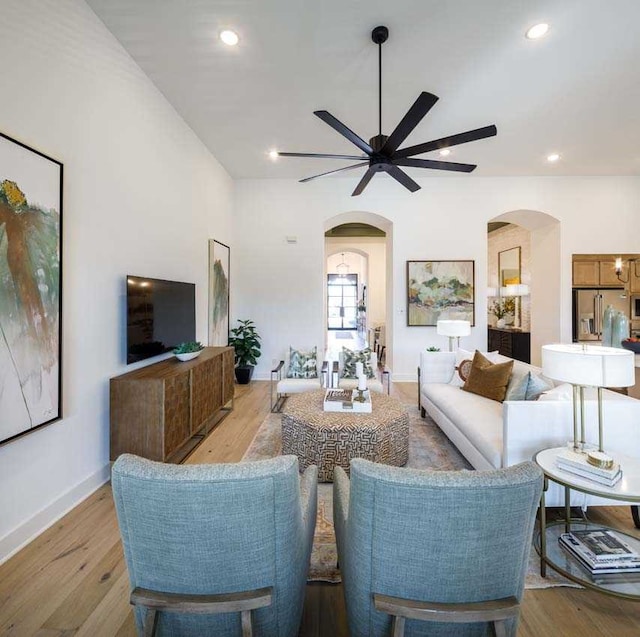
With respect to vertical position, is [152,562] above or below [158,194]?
below

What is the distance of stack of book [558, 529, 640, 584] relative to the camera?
1.74 m

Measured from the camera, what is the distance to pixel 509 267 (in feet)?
27.7

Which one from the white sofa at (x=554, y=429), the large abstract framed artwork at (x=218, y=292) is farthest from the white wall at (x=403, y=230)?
the white sofa at (x=554, y=429)

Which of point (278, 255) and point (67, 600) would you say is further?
point (278, 255)

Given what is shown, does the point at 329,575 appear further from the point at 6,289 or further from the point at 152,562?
the point at 6,289

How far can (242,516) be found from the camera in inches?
41.8

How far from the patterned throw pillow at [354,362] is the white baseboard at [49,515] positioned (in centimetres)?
282

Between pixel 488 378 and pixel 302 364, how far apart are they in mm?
2377

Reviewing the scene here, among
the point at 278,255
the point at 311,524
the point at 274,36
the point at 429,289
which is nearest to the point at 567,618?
the point at 311,524

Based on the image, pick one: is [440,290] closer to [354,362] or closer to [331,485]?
[354,362]

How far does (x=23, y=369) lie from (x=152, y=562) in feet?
5.13

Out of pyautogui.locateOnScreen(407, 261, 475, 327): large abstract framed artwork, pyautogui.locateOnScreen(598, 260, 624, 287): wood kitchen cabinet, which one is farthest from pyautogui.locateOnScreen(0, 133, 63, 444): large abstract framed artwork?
pyautogui.locateOnScreen(598, 260, 624, 287): wood kitchen cabinet

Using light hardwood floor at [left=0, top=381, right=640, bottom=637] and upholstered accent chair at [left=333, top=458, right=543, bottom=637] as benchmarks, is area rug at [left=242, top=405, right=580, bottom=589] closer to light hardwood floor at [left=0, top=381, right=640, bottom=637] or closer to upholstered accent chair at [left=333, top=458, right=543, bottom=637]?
light hardwood floor at [left=0, top=381, right=640, bottom=637]

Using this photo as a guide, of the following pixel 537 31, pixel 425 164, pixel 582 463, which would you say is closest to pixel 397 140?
Result: pixel 425 164
